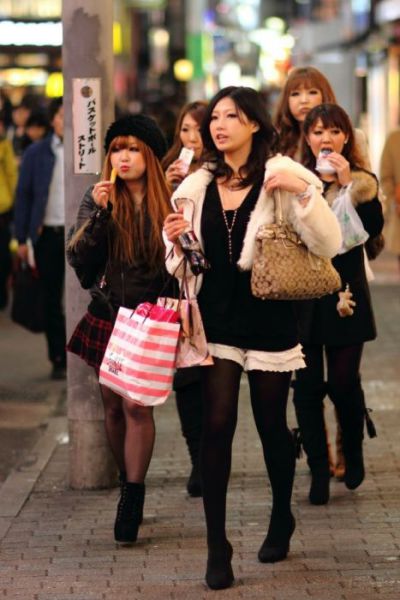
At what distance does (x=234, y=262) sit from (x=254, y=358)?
1.26 ft

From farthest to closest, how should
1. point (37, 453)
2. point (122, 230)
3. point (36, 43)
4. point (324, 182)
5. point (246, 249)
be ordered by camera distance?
point (36, 43) → point (37, 453) → point (324, 182) → point (122, 230) → point (246, 249)

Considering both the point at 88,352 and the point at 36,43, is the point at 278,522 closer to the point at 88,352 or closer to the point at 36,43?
the point at 88,352

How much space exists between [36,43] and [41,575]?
1008 inches

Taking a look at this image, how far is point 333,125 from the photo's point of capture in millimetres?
7074

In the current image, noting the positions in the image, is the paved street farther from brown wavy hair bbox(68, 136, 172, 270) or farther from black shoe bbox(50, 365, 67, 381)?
black shoe bbox(50, 365, 67, 381)

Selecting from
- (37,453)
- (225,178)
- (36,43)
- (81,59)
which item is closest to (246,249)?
(225,178)

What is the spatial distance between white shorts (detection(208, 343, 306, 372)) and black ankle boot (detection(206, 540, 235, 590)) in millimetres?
701

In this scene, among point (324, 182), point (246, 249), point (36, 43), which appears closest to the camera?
point (246, 249)

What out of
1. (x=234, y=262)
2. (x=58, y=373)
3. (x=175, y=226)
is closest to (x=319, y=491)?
(x=234, y=262)

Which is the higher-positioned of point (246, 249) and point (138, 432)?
point (246, 249)

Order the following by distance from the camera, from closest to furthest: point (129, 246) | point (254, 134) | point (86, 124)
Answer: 1. point (254, 134)
2. point (129, 246)
3. point (86, 124)

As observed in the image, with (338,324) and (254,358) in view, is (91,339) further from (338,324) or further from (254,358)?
(338,324)

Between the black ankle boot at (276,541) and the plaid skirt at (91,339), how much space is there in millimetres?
1117

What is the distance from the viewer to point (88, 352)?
6734 mm
